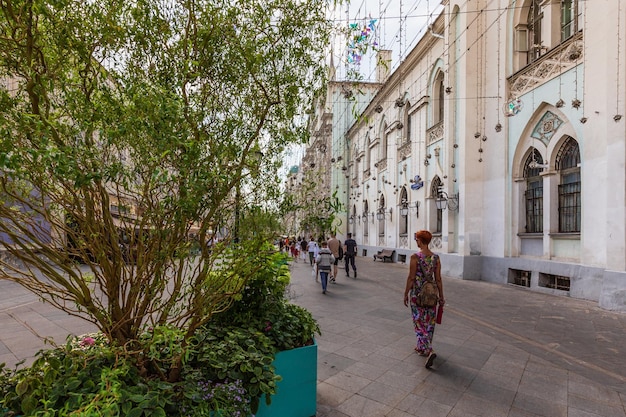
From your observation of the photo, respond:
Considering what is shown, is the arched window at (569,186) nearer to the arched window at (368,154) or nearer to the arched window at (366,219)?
the arched window at (366,219)

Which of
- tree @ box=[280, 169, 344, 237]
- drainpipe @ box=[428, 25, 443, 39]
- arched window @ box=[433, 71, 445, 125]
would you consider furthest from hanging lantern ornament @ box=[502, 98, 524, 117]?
tree @ box=[280, 169, 344, 237]

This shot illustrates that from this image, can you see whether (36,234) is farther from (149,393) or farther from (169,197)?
(149,393)

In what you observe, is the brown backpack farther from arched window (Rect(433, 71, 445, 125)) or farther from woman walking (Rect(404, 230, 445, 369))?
arched window (Rect(433, 71, 445, 125))

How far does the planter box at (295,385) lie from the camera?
3.09 metres

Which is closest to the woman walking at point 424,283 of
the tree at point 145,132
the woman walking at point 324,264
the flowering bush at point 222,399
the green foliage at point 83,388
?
the tree at point 145,132

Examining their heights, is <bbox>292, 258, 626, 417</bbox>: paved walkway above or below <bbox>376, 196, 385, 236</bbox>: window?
below

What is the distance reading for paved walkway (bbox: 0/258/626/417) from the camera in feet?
12.3

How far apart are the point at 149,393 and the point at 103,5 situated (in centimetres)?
242

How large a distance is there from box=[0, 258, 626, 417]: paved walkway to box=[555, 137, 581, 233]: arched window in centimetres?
236

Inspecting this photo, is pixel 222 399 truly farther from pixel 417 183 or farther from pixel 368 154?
pixel 368 154

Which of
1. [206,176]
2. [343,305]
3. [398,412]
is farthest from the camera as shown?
[343,305]

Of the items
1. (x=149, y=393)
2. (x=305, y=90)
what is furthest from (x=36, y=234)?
(x=305, y=90)

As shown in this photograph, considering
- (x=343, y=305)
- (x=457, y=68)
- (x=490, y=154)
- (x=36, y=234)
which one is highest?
(x=457, y=68)

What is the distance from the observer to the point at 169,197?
211 centimetres
